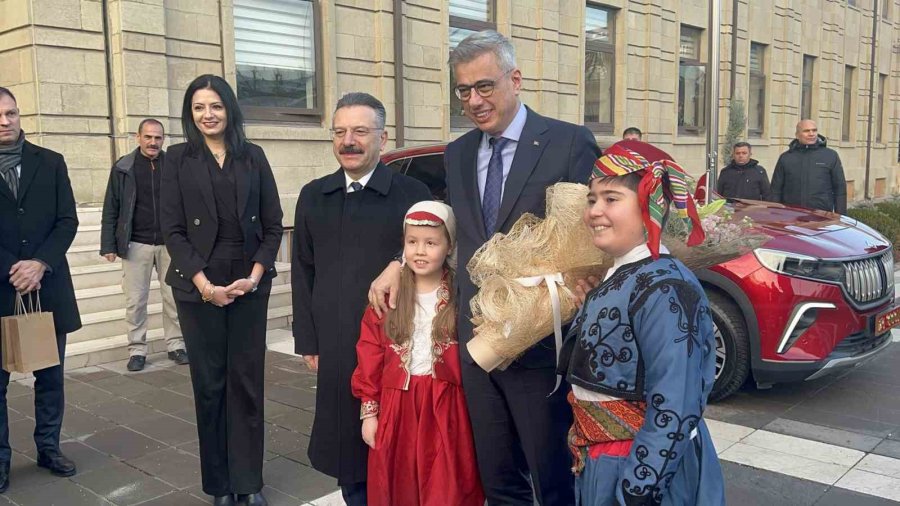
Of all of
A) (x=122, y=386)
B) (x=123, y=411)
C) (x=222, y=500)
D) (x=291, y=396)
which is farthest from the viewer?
(x=122, y=386)

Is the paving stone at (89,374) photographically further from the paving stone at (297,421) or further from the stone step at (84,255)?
the paving stone at (297,421)

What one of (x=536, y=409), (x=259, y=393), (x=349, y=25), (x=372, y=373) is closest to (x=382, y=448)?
(x=372, y=373)

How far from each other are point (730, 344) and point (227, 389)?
3447 millimetres

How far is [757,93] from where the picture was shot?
70.6 ft

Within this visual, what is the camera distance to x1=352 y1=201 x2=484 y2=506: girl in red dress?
2963mm

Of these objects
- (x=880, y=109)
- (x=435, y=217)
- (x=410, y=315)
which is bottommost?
(x=410, y=315)

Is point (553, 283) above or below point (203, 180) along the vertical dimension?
below

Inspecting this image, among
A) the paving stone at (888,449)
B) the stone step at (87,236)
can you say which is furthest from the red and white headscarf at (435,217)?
the stone step at (87,236)

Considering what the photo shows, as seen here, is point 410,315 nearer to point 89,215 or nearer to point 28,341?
point 28,341

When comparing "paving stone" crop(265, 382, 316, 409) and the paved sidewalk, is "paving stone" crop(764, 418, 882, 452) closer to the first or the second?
the paved sidewalk

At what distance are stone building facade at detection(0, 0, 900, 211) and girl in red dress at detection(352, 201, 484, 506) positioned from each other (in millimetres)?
1793

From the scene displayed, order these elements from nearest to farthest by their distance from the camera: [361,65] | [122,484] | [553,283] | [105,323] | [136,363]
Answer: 1. [553,283]
2. [122,484]
3. [136,363]
4. [105,323]
5. [361,65]

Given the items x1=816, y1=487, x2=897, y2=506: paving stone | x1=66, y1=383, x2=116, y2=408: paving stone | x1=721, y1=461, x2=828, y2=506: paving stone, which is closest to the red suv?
x1=721, y1=461, x2=828, y2=506: paving stone

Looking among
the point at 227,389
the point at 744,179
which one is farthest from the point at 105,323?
the point at 744,179
